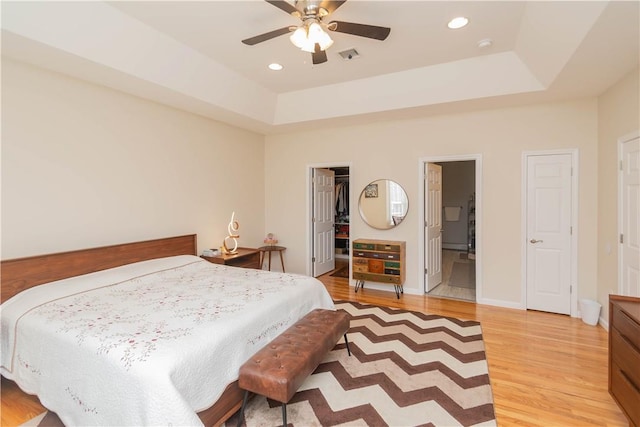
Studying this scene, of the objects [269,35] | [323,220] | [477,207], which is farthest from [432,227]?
[269,35]

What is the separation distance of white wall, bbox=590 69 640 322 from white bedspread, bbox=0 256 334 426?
3.19 m

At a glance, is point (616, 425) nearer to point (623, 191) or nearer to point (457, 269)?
point (623, 191)

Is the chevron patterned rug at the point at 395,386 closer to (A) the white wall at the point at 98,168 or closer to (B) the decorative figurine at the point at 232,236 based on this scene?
(A) the white wall at the point at 98,168

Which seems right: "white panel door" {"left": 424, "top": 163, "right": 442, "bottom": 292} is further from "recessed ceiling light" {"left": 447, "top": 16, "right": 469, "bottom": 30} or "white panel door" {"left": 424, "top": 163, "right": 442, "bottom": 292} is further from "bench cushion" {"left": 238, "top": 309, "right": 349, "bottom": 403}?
"bench cushion" {"left": 238, "top": 309, "right": 349, "bottom": 403}

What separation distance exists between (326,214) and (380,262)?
69.4 inches

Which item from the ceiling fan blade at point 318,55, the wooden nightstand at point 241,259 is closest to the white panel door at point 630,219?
the ceiling fan blade at point 318,55

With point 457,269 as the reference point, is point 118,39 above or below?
above

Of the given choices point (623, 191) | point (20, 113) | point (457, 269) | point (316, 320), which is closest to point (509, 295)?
point (623, 191)

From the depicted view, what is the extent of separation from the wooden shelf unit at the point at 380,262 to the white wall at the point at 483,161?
Answer: 24cm

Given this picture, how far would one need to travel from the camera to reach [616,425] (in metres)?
1.98

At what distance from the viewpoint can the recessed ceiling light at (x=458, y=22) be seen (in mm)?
2727

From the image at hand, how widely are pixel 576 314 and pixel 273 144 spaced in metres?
4.98

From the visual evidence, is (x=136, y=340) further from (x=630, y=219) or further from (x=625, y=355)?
(x=630, y=219)

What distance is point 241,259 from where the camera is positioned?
4469 millimetres
